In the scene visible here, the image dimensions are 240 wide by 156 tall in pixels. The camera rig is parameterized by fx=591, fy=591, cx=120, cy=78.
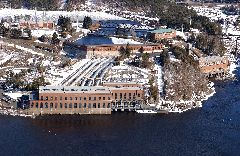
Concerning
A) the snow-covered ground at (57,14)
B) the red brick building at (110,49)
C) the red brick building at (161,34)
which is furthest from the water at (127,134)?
the snow-covered ground at (57,14)

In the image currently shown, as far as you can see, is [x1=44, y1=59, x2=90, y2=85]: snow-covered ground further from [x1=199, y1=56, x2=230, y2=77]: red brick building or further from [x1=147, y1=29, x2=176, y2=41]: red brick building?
[x1=147, y1=29, x2=176, y2=41]: red brick building

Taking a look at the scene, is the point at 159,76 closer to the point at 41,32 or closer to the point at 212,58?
the point at 212,58

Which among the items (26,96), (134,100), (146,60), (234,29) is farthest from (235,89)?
(234,29)

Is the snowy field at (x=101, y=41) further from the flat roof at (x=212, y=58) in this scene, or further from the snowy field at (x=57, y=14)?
the snowy field at (x=57, y=14)

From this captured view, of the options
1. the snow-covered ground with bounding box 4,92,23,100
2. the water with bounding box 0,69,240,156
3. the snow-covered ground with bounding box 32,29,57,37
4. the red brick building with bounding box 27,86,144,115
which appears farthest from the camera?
the snow-covered ground with bounding box 32,29,57,37

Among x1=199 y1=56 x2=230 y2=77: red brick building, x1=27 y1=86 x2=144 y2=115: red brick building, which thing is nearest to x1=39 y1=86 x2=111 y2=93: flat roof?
x1=27 y1=86 x2=144 y2=115: red brick building
